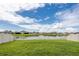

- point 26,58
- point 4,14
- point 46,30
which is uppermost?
point 4,14

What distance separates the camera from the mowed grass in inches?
105

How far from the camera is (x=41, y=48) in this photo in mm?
2680

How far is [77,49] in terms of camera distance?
267cm

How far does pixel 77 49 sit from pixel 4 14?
0.97 metres

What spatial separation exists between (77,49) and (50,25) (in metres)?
0.43

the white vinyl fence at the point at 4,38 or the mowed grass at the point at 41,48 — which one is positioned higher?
the white vinyl fence at the point at 4,38

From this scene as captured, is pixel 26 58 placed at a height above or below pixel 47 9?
below

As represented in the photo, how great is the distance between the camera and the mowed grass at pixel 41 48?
2664mm

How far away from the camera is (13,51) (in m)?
2.67

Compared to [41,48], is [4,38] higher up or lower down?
higher up

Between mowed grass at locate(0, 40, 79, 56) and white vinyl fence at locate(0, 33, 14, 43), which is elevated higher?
white vinyl fence at locate(0, 33, 14, 43)

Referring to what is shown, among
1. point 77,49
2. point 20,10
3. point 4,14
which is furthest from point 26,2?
point 77,49

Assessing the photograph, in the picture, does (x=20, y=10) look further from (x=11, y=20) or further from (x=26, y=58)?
(x=26, y=58)

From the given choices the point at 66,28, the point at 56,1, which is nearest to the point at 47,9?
the point at 56,1
